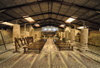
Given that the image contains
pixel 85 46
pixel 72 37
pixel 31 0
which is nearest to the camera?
pixel 85 46

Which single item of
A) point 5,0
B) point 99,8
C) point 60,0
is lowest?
point 99,8

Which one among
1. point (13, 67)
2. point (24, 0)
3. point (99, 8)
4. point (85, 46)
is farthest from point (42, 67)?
point (99, 8)

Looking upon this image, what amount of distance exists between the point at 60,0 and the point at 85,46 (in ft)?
20.7

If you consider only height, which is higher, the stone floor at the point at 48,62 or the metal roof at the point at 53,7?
the metal roof at the point at 53,7

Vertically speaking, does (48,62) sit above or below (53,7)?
below

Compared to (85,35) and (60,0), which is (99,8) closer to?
(85,35)

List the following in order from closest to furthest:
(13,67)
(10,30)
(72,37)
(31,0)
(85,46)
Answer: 1. (13,67)
2. (85,46)
3. (31,0)
4. (72,37)
5. (10,30)

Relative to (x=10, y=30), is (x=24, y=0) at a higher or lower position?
higher

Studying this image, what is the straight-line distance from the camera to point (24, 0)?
6.24 meters

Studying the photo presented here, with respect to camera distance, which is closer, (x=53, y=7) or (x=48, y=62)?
(x=48, y=62)

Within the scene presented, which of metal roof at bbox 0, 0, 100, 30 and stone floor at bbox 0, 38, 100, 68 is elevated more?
metal roof at bbox 0, 0, 100, 30

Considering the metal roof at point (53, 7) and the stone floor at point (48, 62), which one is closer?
the stone floor at point (48, 62)

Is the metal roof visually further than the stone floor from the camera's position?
Yes

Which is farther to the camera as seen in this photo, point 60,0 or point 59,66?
point 60,0
